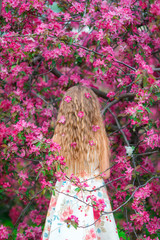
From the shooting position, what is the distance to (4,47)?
283cm

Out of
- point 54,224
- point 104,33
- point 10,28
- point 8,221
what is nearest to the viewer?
point 54,224

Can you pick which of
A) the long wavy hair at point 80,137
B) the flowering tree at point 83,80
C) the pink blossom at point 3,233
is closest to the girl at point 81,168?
the long wavy hair at point 80,137

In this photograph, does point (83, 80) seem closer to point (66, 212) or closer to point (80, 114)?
point (80, 114)

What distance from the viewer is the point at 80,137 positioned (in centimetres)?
248

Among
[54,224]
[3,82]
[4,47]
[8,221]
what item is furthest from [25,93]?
[8,221]

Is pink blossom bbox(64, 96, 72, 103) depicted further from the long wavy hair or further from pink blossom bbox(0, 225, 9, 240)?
pink blossom bbox(0, 225, 9, 240)


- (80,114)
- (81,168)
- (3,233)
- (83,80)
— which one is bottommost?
(3,233)

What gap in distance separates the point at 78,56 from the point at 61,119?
2.54 ft

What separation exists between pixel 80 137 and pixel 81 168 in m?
0.24

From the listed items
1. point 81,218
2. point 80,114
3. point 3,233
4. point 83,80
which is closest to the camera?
point 81,218

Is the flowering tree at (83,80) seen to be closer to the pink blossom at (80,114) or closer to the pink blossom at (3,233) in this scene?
the pink blossom at (3,233)

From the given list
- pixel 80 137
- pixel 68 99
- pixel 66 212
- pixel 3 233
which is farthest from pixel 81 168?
pixel 3 233

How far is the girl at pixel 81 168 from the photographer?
2.42 metres

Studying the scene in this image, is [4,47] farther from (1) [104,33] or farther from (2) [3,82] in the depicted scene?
(1) [104,33]
